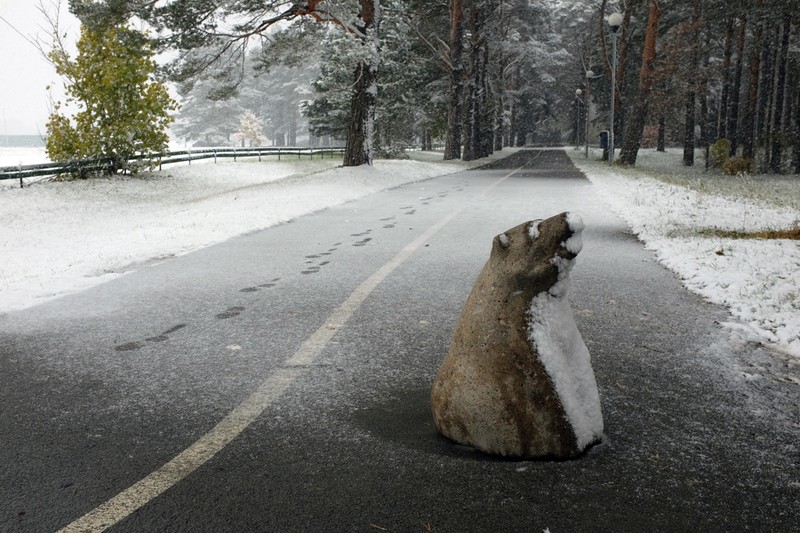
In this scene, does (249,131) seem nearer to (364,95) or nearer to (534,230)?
(364,95)

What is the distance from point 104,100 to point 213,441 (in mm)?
20324

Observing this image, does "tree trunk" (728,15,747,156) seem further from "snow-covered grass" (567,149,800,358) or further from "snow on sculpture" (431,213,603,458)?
"snow on sculpture" (431,213,603,458)

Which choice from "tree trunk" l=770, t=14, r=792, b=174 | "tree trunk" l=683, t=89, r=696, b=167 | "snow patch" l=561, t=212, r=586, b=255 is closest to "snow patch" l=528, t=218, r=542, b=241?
"snow patch" l=561, t=212, r=586, b=255

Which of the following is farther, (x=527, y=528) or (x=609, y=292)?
(x=609, y=292)

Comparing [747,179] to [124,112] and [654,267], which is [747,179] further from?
[124,112]

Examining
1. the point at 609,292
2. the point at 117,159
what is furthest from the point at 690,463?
the point at 117,159

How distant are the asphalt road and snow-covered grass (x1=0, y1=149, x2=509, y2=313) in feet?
4.70

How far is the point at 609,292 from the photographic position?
17.7 feet

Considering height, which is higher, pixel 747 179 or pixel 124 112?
pixel 124 112

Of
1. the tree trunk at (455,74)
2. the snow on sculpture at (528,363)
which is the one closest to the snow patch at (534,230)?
the snow on sculpture at (528,363)

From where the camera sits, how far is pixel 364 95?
827 inches

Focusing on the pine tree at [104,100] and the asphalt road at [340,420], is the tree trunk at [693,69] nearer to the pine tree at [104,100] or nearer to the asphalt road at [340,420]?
the pine tree at [104,100]

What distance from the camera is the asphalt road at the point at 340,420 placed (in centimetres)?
217

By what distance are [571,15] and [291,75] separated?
38.3 metres
